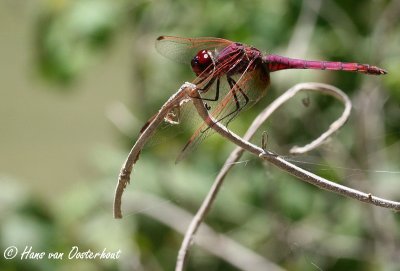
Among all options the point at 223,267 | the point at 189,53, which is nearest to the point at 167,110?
the point at 189,53

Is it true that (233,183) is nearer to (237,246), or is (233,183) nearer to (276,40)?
(237,246)

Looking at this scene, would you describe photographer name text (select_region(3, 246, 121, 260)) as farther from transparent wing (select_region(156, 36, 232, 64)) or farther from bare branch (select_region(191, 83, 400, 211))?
bare branch (select_region(191, 83, 400, 211))

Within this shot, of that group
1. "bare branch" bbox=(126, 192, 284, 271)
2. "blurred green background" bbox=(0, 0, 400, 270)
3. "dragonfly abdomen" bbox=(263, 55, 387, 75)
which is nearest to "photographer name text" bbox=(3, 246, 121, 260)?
"blurred green background" bbox=(0, 0, 400, 270)

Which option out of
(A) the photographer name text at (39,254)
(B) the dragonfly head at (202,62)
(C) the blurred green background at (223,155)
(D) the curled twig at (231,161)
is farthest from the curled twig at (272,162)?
(A) the photographer name text at (39,254)

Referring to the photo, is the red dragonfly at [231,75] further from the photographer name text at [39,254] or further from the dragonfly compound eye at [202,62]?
the photographer name text at [39,254]

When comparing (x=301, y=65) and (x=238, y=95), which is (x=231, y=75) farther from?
(x=301, y=65)

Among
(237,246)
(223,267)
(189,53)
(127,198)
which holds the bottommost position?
(223,267)
